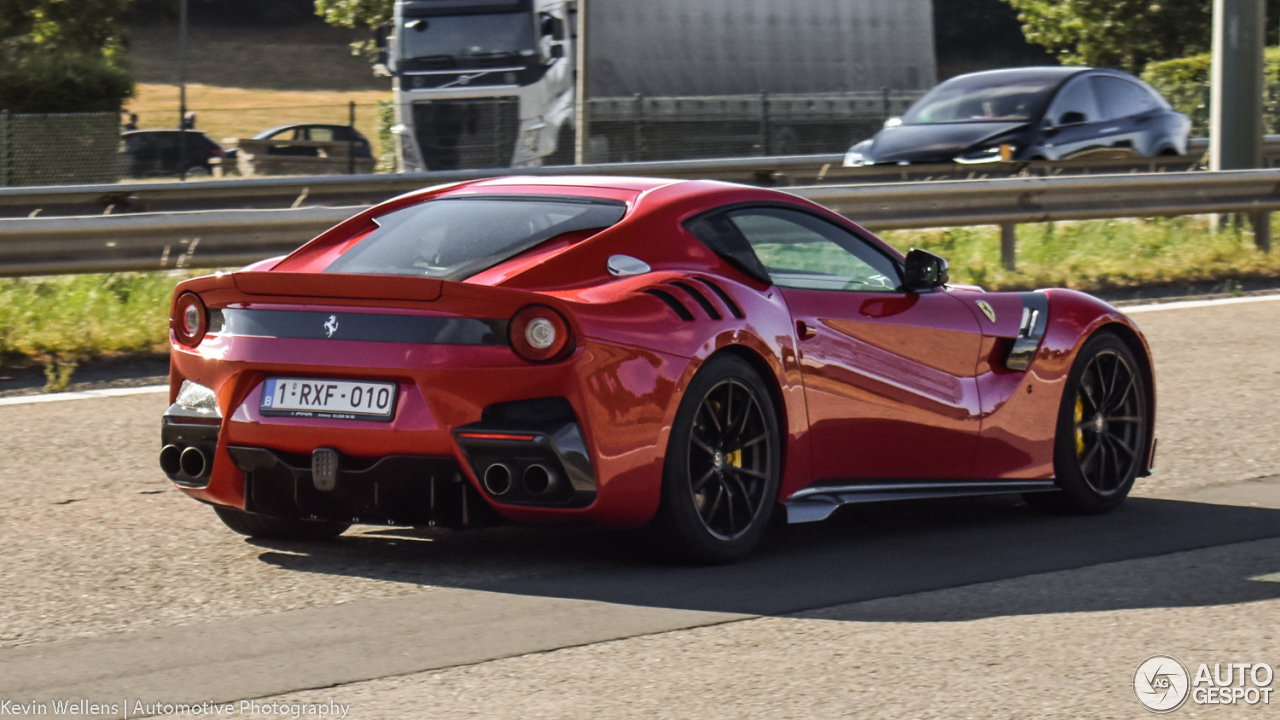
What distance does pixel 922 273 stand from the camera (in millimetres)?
6125

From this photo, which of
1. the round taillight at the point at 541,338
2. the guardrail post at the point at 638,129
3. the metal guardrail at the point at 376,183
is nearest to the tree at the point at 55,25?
the guardrail post at the point at 638,129

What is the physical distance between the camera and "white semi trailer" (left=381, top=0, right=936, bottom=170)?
24.0m

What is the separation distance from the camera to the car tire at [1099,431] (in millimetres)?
6492

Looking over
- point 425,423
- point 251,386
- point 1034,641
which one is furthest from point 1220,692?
point 251,386

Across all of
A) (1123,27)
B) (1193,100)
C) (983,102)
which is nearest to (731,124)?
(1193,100)

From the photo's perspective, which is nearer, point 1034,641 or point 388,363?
point 1034,641

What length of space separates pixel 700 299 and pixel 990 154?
41.1ft

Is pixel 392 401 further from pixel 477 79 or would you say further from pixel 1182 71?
pixel 1182 71

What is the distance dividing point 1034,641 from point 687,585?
104 cm

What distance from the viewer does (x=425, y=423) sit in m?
5.02

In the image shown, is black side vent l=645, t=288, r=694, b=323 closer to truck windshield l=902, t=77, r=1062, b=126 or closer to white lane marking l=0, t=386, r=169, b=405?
white lane marking l=0, t=386, r=169, b=405

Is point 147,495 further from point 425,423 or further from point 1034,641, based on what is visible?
point 1034,641

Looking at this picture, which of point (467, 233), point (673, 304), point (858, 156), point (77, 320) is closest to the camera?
point (673, 304)

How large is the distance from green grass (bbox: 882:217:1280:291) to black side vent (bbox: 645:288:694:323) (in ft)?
26.0
